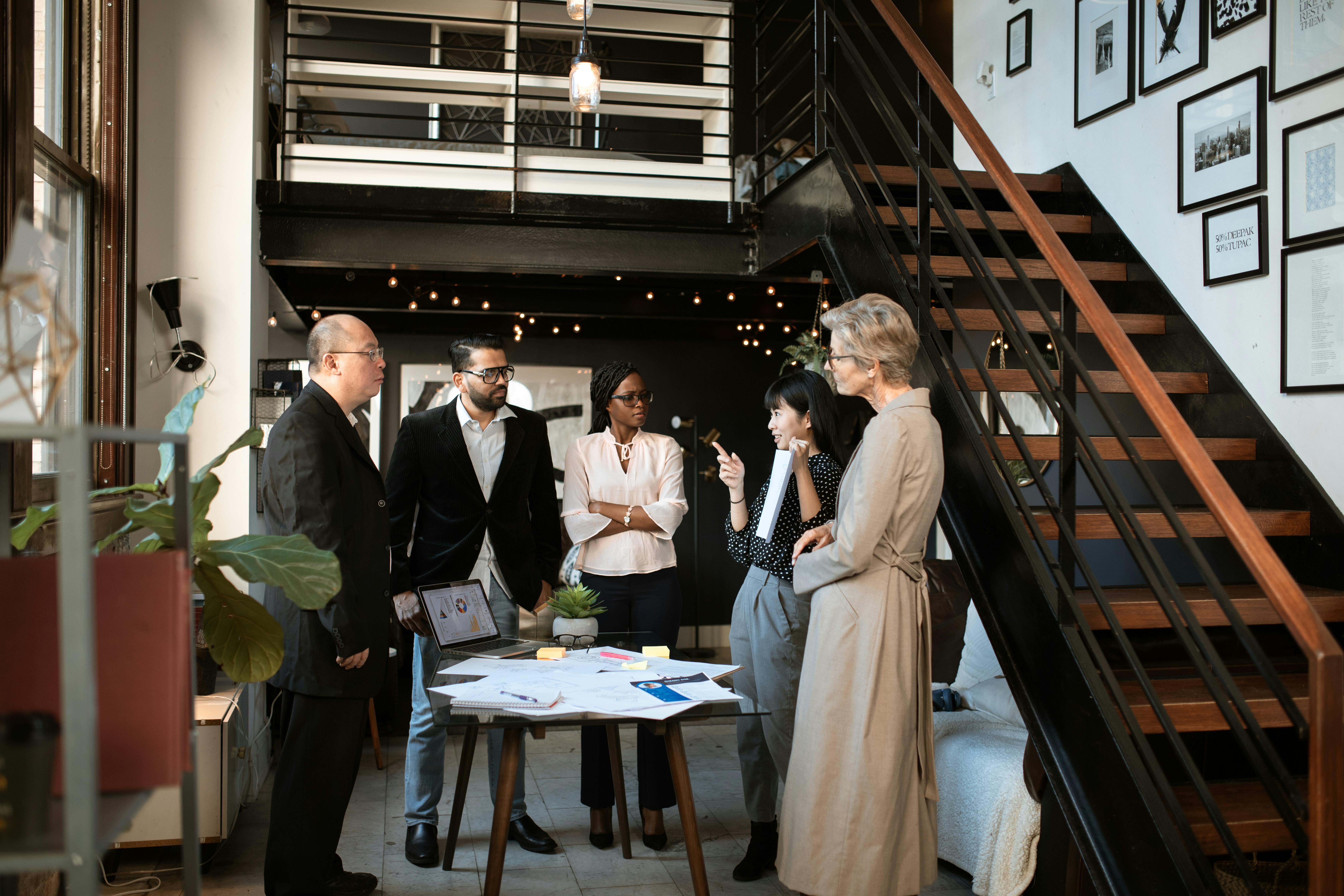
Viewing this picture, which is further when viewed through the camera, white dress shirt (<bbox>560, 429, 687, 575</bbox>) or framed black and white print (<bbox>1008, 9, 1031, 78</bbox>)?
framed black and white print (<bbox>1008, 9, 1031, 78</bbox>)

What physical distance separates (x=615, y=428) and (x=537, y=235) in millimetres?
1379

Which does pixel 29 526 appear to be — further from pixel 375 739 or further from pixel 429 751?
pixel 375 739

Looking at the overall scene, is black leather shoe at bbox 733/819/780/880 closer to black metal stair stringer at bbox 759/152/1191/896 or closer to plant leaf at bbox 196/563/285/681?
black metal stair stringer at bbox 759/152/1191/896

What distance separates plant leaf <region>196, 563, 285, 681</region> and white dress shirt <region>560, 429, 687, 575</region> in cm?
181

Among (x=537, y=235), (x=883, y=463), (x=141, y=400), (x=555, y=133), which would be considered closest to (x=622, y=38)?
(x=555, y=133)

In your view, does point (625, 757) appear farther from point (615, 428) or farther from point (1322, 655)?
→ point (1322, 655)

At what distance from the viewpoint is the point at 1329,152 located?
321 centimetres

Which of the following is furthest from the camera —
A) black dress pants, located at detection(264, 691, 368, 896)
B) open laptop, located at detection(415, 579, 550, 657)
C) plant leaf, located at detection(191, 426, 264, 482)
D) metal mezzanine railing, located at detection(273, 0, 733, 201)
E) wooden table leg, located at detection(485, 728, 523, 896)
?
metal mezzanine railing, located at detection(273, 0, 733, 201)

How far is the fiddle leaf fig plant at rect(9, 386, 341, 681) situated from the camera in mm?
1550

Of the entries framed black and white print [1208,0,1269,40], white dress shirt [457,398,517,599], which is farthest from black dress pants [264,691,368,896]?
framed black and white print [1208,0,1269,40]

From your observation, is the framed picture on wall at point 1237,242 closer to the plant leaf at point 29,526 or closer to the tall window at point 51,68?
the plant leaf at point 29,526

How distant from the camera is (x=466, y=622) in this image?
3113mm

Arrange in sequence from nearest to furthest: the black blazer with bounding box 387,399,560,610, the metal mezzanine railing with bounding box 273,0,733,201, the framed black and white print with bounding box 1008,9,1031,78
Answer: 1. the black blazer with bounding box 387,399,560,610
2. the metal mezzanine railing with bounding box 273,0,733,201
3. the framed black and white print with bounding box 1008,9,1031,78

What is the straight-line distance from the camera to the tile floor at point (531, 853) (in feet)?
11.0
